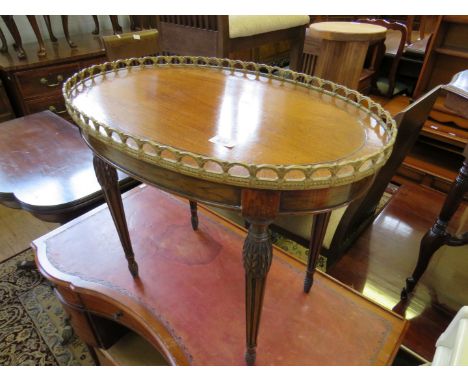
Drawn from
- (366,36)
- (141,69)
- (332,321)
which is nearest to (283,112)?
(141,69)

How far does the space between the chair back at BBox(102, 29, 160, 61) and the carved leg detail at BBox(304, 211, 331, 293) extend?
1110 millimetres

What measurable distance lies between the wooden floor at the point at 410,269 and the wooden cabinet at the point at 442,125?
0.79 feet

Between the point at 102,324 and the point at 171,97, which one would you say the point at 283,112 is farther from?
the point at 102,324

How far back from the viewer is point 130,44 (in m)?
1.37

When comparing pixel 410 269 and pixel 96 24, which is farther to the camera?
pixel 96 24

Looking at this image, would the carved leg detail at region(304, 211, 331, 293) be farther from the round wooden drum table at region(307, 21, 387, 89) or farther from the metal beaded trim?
the round wooden drum table at region(307, 21, 387, 89)

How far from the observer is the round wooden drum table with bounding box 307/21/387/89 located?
983mm

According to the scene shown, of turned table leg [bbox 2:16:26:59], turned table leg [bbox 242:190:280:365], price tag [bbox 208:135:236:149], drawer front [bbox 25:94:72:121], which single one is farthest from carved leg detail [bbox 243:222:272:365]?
turned table leg [bbox 2:16:26:59]

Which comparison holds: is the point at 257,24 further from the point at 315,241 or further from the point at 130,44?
the point at 315,241

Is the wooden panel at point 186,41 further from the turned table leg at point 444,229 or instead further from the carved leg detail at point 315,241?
the turned table leg at point 444,229

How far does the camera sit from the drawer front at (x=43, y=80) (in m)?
1.54

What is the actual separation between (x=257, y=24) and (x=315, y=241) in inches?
34.7

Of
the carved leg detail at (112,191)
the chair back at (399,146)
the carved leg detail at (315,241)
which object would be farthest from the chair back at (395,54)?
the carved leg detail at (112,191)

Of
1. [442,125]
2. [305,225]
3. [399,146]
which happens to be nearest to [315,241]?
[305,225]
